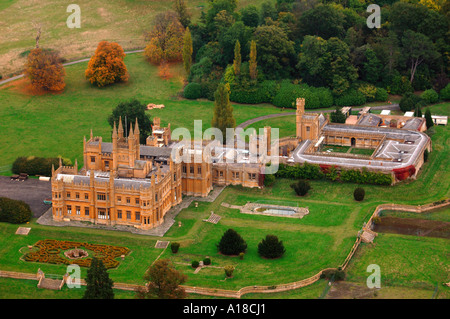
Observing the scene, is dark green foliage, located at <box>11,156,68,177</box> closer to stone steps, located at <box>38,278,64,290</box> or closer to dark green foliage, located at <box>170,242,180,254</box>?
dark green foliage, located at <box>170,242,180,254</box>

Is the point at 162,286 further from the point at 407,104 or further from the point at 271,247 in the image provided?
the point at 407,104

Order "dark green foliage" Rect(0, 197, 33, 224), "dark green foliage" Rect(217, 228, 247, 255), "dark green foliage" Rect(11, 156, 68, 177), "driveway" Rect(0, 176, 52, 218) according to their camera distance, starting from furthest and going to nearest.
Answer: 1. "dark green foliage" Rect(11, 156, 68, 177)
2. "driveway" Rect(0, 176, 52, 218)
3. "dark green foliage" Rect(0, 197, 33, 224)
4. "dark green foliage" Rect(217, 228, 247, 255)

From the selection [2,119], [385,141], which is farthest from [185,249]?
[2,119]

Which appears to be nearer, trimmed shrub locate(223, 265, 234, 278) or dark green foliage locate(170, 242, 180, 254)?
trimmed shrub locate(223, 265, 234, 278)

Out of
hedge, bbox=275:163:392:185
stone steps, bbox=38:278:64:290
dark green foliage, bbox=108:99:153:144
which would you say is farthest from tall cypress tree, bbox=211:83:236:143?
stone steps, bbox=38:278:64:290

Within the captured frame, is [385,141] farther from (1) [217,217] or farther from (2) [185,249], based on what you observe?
(2) [185,249]

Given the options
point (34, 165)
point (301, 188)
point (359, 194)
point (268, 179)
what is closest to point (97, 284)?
point (301, 188)
